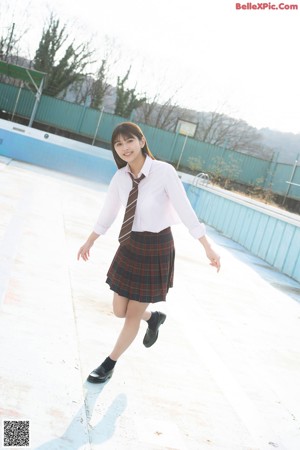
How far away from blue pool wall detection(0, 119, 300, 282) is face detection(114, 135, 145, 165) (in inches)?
205

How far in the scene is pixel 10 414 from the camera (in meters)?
1.96

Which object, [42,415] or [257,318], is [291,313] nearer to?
[257,318]

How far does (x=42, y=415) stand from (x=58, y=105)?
2090 cm

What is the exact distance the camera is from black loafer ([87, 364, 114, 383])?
2.46 metres

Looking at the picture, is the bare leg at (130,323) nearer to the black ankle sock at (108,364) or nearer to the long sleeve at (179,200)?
the black ankle sock at (108,364)

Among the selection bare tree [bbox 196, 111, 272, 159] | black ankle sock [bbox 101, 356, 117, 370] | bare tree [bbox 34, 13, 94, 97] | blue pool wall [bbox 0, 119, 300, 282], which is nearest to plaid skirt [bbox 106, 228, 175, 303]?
black ankle sock [bbox 101, 356, 117, 370]

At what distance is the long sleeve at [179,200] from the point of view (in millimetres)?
2402

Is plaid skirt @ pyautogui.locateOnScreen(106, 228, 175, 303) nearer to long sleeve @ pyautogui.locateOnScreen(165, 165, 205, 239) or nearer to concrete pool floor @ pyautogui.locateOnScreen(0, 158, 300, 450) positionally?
long sleeve @ pyautogui.locateOnScreen(165, 165, 205, 239)

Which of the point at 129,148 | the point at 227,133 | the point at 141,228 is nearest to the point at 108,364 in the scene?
the point at 141,228

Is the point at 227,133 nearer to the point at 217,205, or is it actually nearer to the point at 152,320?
the point at 217,205

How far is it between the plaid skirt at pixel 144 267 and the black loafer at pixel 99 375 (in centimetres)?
41

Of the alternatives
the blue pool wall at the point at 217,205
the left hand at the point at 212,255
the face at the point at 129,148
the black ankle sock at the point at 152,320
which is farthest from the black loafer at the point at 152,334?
the blue pool wall at the point at 217,205

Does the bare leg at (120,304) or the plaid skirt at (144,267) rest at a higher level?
the plaid skirt at (144,267)

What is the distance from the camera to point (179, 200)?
2416 mm
